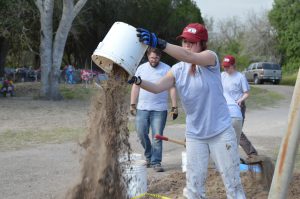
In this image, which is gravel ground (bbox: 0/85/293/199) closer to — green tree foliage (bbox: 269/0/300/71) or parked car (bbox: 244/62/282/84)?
parked car (bbox: 244/62/282/84)

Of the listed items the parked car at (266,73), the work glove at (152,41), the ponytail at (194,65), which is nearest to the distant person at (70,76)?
the parked car at (266,73)

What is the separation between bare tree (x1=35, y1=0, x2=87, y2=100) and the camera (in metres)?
19.4

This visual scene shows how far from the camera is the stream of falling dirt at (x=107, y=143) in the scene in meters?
4.59

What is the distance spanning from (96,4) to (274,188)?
3018cm

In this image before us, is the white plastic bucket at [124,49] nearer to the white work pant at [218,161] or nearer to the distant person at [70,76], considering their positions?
the white work pant at [218,161]

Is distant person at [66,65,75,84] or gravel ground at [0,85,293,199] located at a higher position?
distant person at [66,65,75,84]

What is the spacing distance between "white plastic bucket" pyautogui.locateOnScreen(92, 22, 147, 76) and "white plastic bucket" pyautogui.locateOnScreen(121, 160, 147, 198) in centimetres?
149

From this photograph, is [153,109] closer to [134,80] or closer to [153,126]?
[153,126]

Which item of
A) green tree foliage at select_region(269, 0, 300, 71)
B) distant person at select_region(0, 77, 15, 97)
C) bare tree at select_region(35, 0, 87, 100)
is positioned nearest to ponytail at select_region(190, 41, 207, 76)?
bare tree at select_region(35, 0, 87, 100)

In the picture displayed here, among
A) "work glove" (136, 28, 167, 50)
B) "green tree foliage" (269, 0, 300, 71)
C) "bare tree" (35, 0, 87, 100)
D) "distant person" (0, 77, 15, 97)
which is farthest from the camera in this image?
"green tree foliage" (269, 0, 300, 71)

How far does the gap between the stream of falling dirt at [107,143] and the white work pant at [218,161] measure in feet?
2.17

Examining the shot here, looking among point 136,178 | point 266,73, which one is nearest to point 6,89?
point 136,178

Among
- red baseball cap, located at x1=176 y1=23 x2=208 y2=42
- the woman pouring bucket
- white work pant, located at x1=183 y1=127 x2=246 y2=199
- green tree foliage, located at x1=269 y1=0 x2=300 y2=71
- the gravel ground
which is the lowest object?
the gravel ground

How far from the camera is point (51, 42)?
20281 mm
